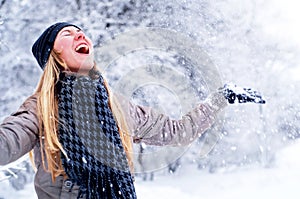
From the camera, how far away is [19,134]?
64.1 inches

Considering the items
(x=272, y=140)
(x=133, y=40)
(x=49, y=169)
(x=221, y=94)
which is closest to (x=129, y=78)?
(x=133, y=40)

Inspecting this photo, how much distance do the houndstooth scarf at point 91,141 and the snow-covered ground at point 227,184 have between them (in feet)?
15.2

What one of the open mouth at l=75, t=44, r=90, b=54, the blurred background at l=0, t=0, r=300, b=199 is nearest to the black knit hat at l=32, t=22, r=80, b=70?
the open mouth at l=75, t=44, r=90, b=54

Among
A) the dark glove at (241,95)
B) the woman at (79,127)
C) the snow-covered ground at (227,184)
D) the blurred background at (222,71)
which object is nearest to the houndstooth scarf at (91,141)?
the woman at (79,127)

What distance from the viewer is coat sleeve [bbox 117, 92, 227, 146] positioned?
6.49 ft

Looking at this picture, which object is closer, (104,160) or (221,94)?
(104,160)

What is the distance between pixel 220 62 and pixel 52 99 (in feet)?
22.2

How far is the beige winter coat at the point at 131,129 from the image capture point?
162 centimetres

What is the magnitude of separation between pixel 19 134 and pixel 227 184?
21.0 feet

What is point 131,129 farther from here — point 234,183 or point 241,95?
point 234,183

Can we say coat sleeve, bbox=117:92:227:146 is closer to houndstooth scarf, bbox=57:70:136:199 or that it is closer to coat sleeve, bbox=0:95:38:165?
houndstooth scarf, bbox=57:70:136:199

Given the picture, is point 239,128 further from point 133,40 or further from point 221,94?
point 221,94

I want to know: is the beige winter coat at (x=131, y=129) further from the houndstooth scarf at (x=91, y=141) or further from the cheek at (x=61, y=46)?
the cheek at (x=61, y=46)

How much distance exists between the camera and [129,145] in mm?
1972
